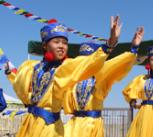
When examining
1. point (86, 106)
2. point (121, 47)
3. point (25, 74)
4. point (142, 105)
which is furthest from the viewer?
point (121, 47)

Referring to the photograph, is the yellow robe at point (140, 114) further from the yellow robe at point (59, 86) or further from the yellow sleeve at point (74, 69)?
the yellow sleeve at point (74, 69)

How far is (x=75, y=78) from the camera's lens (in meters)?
4.87

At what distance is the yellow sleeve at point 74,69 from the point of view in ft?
15.9

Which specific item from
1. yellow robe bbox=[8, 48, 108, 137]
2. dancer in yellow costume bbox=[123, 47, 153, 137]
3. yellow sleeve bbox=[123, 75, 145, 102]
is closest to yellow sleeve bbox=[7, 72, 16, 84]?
yellow robe bbox=[8, 48, 108, 137]

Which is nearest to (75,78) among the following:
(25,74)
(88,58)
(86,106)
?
(88,58)

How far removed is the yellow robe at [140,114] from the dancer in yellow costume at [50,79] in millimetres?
3593

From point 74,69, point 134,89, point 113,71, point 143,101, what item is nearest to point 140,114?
point 143,101

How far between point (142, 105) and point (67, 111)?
174cm

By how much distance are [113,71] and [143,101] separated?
8.23ft

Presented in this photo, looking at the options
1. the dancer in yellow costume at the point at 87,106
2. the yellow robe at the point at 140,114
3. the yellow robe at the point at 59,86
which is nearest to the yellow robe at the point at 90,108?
the dancer in yellow costume at the point at 87,106

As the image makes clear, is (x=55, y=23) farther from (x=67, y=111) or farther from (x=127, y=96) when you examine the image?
(x=127, y=96)

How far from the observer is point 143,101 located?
888 centimetres

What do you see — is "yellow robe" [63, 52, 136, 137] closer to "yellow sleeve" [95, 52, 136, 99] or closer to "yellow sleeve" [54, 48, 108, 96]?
"yellow sleeve" [95, 52, 136, 99]

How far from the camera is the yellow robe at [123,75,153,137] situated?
342 inches
